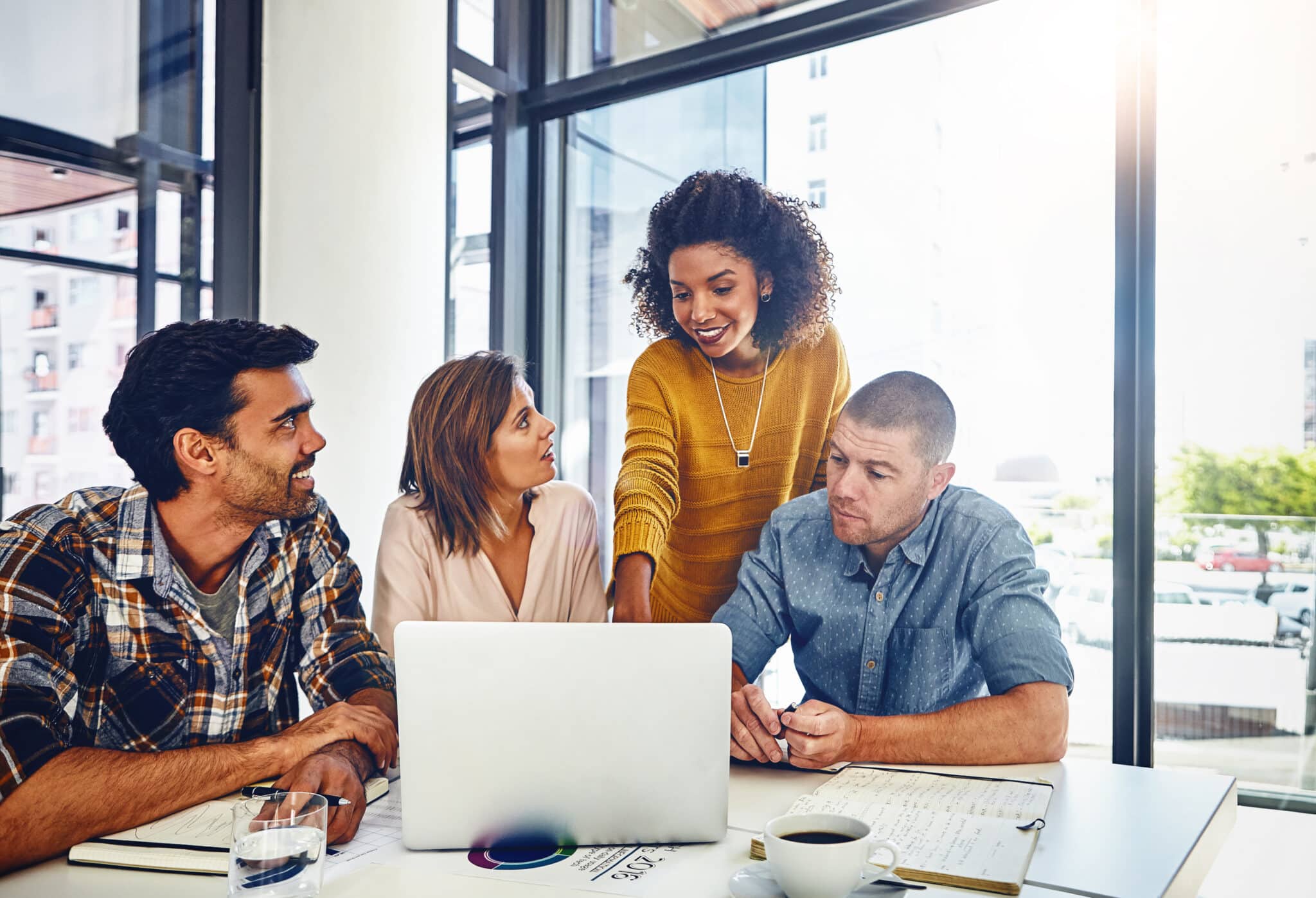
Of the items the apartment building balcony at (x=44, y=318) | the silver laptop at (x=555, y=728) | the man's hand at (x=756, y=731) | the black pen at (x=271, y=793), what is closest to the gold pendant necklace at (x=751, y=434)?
the man's hand at (x=756, y=731)

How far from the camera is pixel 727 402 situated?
253 cm

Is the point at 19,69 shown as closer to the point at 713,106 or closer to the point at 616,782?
the point at 713,106

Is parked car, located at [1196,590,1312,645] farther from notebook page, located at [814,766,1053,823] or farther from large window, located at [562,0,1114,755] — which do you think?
notebook page, located at [814,766,1053,823]

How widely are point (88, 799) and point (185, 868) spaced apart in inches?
9.3

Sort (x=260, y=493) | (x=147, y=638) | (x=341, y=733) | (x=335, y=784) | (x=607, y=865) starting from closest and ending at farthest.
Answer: (x=607, y=865)
(x=335, y=784)
(x=341, y=733)
(x=147, y=638)
(x=260, y=493)

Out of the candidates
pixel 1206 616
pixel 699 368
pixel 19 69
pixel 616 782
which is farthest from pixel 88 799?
pixel 1206 616

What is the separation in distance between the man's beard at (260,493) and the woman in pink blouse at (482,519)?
0.31 meters

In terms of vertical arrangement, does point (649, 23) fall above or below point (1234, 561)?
above

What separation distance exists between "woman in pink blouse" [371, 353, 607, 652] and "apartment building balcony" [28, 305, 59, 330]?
3.01 feet

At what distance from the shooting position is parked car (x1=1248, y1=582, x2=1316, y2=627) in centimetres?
207

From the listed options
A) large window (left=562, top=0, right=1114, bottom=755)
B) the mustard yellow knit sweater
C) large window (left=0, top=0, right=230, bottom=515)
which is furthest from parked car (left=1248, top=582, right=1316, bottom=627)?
large window (left=0, top=0, right=230, bottom=515)

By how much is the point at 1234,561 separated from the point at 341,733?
1.95m

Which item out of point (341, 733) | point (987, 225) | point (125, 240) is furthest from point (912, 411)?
point (125, 240)

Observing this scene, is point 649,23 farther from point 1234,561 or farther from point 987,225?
point 1234,561
